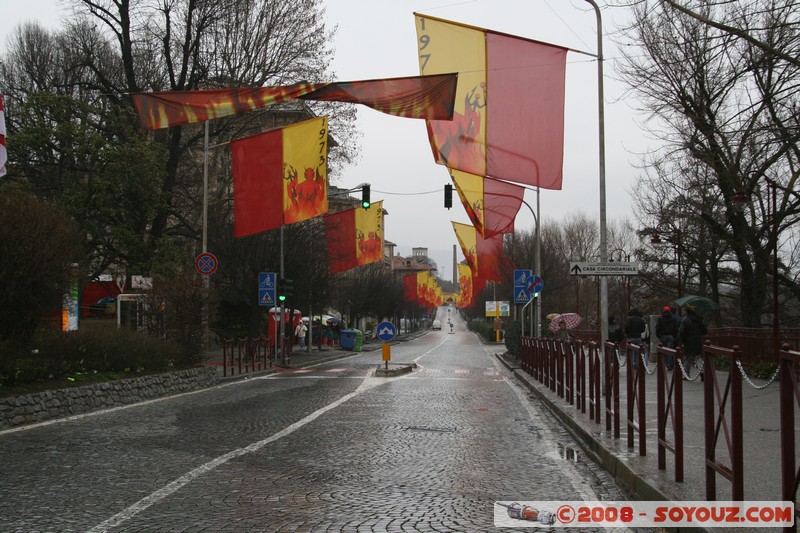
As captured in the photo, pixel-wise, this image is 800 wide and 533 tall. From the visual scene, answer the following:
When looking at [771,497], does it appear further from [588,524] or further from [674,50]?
[674,50]

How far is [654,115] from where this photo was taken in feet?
74.0

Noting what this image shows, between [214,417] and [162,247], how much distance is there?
622 inches

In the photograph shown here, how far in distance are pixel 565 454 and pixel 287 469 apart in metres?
3.40

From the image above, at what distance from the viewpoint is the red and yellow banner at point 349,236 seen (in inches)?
1300

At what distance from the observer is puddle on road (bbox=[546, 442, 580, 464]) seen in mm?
8953

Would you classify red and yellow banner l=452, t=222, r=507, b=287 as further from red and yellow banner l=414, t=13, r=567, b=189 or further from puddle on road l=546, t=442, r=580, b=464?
puddle on road l=546, t=442, r=580, b=464

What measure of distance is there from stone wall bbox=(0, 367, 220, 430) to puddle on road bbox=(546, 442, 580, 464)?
25.1 ft

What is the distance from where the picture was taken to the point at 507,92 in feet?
48.3

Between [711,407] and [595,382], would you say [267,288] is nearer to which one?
[595,382]

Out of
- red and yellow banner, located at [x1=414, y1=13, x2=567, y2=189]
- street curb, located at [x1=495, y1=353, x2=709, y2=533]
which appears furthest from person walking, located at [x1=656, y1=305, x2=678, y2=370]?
street curb, located at [x1=495, y1=353, x2=709, y2=533]

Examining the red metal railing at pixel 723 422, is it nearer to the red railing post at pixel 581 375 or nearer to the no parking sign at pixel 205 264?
the red railing post at pixel 581 375

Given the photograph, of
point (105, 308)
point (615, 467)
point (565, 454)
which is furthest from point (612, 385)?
point (105, 308)

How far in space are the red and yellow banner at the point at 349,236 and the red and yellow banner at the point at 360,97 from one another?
1873 centimetres

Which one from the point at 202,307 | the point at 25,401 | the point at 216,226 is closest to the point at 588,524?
the point at 25,401
